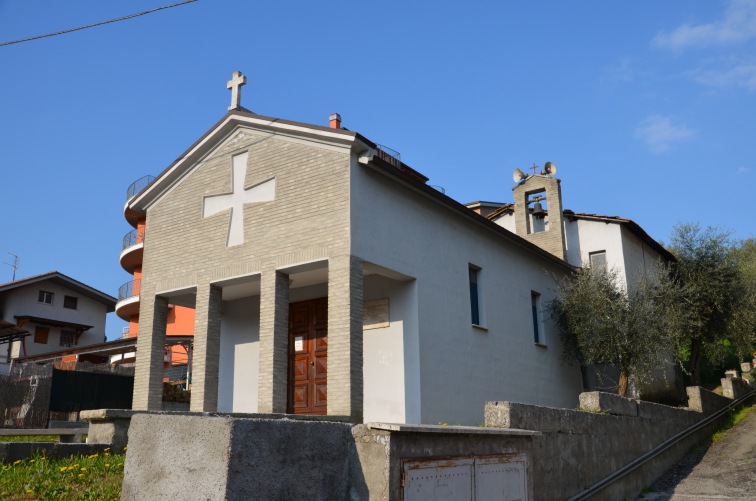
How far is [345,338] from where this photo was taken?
11914 mm

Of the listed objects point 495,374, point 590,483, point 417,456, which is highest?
point 495,374

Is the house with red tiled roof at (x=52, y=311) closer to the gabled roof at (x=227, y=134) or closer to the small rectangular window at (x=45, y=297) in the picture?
the small rectangular window at (x=45, y=297)

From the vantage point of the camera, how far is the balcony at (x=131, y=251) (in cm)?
3641

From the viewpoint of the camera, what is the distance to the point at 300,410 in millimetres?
14562

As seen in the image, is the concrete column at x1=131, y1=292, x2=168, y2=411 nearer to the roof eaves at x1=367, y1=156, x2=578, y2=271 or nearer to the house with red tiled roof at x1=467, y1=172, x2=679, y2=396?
the roof eaves at x1=367, y1=156, x2=578, y2=271

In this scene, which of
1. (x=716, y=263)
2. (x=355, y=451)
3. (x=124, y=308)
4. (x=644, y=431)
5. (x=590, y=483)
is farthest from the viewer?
(x=124, y=308)

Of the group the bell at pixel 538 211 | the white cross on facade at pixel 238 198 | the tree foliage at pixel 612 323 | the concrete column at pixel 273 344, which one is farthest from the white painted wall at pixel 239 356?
the bell at pixel 538 211

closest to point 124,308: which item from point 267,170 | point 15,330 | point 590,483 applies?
point 15,330

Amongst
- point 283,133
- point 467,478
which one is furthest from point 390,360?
point 467,478

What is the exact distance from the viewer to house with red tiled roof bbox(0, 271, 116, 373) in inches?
1612

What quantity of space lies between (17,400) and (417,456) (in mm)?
11846

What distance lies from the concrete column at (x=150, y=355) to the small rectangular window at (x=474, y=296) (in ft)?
22.7

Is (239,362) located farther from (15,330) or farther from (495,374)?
(15,330)

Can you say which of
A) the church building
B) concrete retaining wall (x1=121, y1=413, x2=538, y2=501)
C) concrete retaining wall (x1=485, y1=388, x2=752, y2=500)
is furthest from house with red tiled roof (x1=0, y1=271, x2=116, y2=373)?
→ concrete retaining wall (x1=121, y1=413, x2=538, y2=501)
